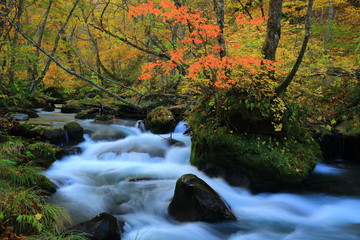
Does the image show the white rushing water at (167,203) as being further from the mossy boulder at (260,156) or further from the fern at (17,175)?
the fern at (17,175)

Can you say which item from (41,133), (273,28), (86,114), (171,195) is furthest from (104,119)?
(273,28)

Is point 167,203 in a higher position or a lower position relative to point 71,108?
lower

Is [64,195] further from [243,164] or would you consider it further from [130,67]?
[130,67]

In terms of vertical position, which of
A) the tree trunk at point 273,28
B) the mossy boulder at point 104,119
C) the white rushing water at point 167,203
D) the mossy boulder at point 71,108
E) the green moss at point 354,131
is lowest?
the white rushing water at point 167,203

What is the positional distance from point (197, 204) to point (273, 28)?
4.83m

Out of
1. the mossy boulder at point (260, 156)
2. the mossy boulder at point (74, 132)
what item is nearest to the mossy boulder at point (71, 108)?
the mossy boulder at point (74, 132)

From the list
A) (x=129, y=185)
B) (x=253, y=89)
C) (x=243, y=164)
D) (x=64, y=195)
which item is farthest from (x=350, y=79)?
(x=64, y=195)

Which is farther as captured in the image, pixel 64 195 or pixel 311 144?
pixel 311 144

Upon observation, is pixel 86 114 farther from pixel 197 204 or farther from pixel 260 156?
pixel 197 204

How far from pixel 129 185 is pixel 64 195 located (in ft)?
5.40

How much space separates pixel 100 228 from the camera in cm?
369

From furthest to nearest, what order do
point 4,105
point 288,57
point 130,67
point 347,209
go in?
point 130,67
point 4,105
point 288,57
point 347,209

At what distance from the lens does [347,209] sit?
5.68m

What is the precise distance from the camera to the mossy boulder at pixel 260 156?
241 inches
